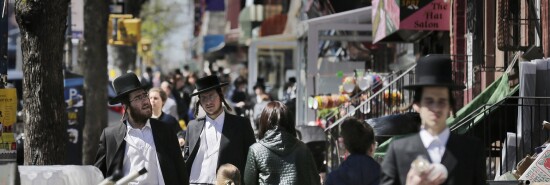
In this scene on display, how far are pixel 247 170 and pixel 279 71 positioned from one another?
118 ft

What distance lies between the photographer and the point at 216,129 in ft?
35.7

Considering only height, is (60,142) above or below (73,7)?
below

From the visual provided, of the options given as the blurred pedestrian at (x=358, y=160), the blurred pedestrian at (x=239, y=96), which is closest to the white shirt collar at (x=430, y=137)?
the blurred pedestrian at (x=358, y=160)

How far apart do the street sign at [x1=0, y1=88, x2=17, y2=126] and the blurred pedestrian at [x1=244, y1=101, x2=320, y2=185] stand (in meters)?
3.13

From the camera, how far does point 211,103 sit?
35.8ft

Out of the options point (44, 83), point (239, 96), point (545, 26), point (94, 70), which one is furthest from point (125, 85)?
point (239, 96)

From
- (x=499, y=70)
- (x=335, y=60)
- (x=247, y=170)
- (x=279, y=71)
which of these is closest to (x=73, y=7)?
(x=335, y=60)

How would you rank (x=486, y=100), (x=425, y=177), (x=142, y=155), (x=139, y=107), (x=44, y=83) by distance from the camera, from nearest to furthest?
(x=425, y=177)
(x=142, y=155)
(x=139, y=107)
(x=44, y=83)
(x=486, y=100)

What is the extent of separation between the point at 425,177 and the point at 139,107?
396 cm

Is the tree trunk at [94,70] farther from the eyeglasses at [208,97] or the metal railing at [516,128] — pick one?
the eyeglasses at [208,97]

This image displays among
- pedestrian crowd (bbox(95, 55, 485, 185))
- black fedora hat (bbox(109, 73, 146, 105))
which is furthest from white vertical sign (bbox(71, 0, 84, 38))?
black fedora hat (bbox(109, 73, 146, 105))

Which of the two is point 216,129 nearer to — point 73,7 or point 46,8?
point 46,8

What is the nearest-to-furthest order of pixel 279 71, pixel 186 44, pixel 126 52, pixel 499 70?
pixel 499 70, pixel 279 71, pixel 126 52, pixel 186 44

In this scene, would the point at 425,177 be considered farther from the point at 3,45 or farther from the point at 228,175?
the point at 3,45
